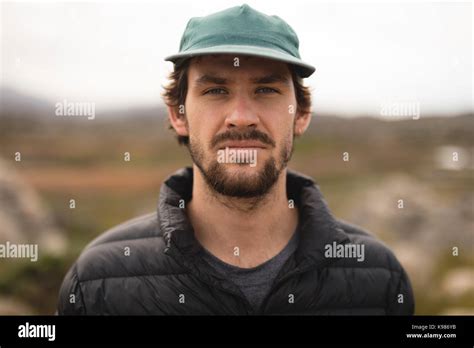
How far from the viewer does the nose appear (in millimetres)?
3018

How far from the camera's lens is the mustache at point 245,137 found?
3.02 meters

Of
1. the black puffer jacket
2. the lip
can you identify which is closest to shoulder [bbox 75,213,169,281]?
the black puffer jacket

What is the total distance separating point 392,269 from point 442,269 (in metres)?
5.52

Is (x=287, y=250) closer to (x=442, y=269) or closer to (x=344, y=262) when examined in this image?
(x=344, y=262)

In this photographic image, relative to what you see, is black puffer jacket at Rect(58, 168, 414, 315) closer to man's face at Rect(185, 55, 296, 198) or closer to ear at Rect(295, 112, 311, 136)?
man's face at Rect(185, 55, 296, 198)

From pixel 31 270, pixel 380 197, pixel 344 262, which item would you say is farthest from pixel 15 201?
pixel 344 262

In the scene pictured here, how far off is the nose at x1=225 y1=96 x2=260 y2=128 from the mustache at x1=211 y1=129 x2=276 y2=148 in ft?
0.14

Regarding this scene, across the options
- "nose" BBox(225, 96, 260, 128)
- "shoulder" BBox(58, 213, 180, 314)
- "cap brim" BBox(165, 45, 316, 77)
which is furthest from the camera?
"shoulder" BBox(58, 213, 180, 314)

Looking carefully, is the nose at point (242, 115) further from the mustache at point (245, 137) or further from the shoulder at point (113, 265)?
the shoulder at point (113, 265)

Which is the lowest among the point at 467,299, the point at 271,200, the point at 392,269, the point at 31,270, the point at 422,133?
the point at 467,299

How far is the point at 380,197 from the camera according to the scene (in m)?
10.1

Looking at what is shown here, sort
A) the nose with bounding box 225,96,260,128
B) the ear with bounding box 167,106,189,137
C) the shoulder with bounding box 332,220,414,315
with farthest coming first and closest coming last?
the ear with bounding box 167,106,189,137 < the shoulder with bounding box 332,220,414,315 < the nose with bounding box 225,96,260,128

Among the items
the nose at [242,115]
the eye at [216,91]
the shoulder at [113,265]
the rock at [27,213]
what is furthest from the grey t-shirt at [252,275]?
the rock at [27,213]

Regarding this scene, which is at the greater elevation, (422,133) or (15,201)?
(422,133)
